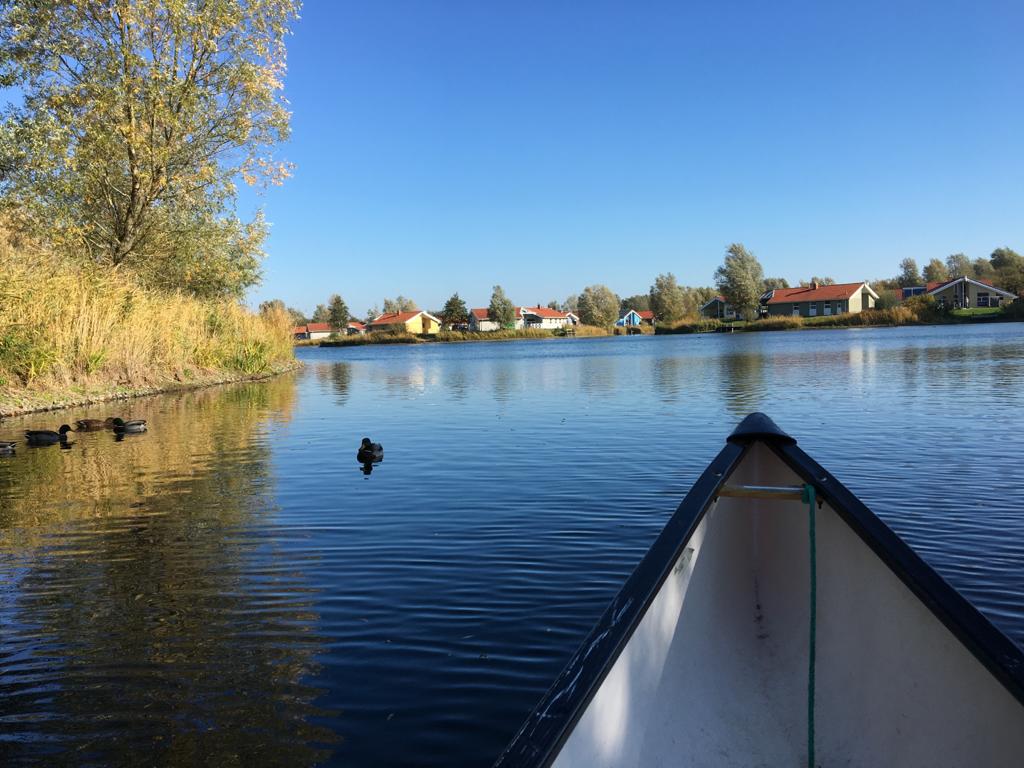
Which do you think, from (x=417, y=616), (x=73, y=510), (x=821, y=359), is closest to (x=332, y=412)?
(x=73, y=510)

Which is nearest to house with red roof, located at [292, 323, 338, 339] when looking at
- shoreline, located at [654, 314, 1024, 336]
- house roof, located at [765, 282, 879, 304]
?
shoreline, located at [654, 314, 1024, 336]

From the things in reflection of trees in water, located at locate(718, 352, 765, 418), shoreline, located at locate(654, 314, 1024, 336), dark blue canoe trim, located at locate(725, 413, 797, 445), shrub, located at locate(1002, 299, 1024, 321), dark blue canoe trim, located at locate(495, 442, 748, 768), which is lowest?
reflection of trees in water, located at locate(718, 352, 765, 418)

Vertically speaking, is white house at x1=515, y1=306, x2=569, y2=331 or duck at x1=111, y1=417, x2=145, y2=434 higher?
white house at x1=515, y1=306, x2=569, y2=331

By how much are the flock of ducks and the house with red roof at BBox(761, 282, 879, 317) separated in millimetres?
93918

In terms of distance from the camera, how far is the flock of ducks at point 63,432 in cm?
1339

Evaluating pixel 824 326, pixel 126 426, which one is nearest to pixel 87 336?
pixel 126 426

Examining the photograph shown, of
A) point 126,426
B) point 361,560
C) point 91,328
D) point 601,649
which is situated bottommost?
point 361,560

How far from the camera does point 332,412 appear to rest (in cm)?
1989

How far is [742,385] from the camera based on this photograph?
22297 mm

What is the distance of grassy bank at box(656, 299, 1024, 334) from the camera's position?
262 feet

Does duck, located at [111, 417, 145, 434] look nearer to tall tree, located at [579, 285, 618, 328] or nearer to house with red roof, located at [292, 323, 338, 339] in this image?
tall tree, located at [579, 285, 618, 328]

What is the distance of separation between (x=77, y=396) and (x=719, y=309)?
107 meters

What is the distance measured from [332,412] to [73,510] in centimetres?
1112

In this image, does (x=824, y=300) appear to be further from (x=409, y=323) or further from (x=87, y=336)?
(x=87, y=336)
